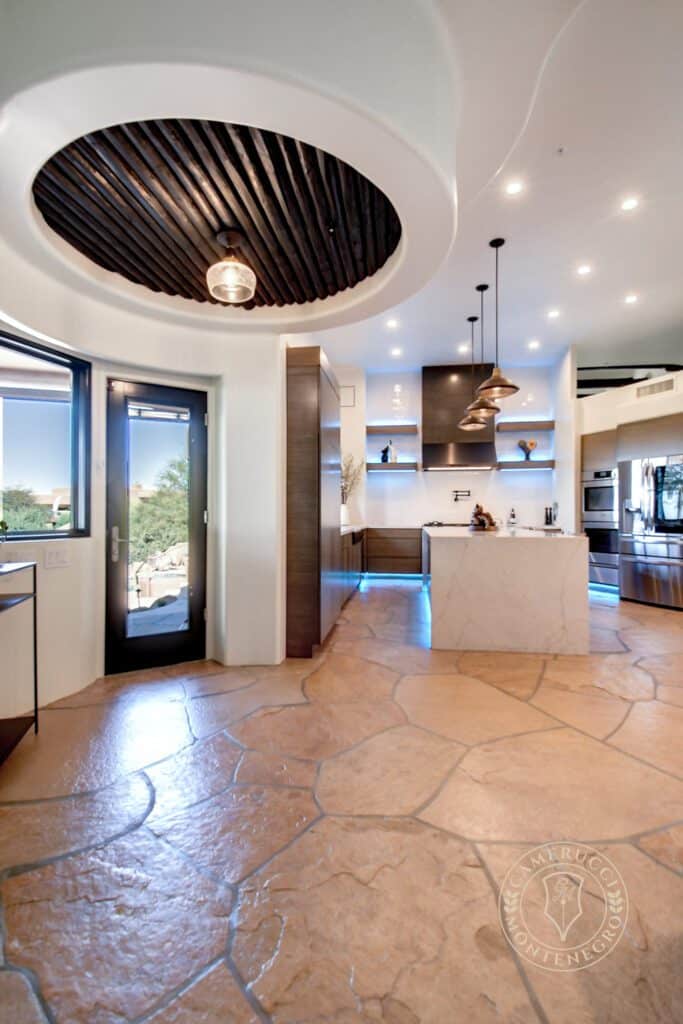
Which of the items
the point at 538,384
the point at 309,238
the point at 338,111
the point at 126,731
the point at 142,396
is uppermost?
the point at 538,384

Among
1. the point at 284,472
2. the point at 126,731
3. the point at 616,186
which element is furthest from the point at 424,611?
the point at 616,186

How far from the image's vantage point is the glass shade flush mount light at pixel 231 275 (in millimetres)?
2225

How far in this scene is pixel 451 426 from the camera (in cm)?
718

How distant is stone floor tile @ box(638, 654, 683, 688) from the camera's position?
9.94 ft

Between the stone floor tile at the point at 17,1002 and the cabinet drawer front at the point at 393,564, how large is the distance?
648 cm

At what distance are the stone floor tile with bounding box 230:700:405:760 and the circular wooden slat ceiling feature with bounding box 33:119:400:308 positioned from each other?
276 cm

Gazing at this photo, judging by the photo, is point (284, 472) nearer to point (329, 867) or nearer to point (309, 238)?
point (309, 238)

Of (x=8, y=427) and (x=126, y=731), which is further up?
(x=8, y=427)

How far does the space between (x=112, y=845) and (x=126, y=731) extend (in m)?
0.89

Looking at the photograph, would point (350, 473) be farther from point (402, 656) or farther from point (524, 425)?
point (402, 656)

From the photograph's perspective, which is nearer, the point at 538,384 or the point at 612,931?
the point at 612,931

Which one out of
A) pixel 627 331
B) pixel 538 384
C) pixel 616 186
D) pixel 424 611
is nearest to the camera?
pixel 616 186

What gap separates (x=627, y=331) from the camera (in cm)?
598
